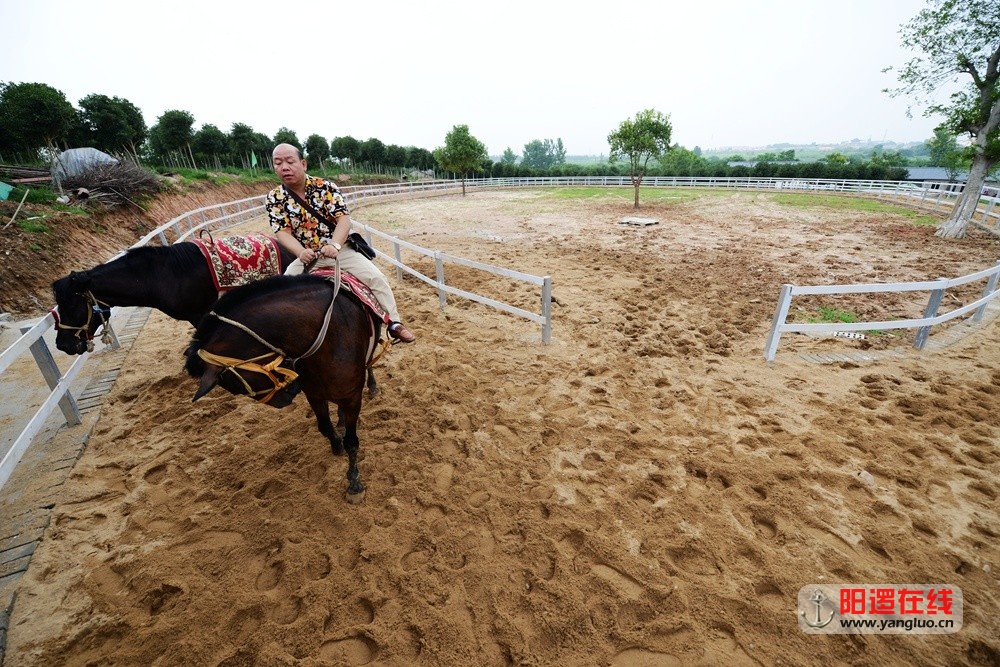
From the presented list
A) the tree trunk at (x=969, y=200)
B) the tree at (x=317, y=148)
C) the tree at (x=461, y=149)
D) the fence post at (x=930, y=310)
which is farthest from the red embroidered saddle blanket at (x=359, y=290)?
the tree at (x=317, y=148)

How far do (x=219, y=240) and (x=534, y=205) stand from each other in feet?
62.7

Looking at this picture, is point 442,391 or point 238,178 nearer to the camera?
point 442,391

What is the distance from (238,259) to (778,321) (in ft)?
21.2

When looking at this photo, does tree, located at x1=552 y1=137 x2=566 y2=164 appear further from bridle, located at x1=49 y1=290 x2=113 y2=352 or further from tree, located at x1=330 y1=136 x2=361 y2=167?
bridle, located at x1=49 y1=290 x2=113 y2=352

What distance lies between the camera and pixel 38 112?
13812mm

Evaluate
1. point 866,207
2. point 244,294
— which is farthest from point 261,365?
point 866,207

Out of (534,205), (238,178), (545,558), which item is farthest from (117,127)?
(545,558)

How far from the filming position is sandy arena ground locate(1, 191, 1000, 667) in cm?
222

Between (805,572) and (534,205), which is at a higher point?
(534,205)

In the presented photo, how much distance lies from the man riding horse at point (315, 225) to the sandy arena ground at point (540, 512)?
1.42 m

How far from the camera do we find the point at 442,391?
4.55 meters

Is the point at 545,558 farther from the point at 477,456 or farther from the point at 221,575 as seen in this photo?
the point at 221,575

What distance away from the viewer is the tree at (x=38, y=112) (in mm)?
13812

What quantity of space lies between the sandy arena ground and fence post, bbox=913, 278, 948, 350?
0.18 m
